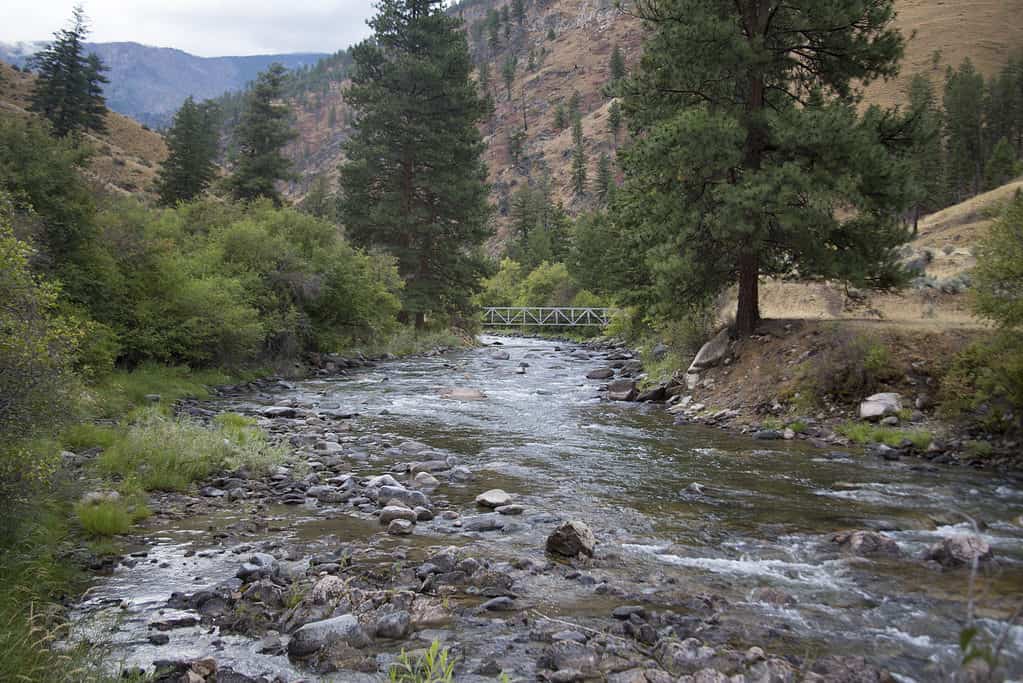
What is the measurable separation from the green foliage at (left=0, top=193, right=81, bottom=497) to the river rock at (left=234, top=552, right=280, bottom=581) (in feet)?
6.05

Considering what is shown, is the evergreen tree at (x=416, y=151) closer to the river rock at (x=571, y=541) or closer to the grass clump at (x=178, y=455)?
the grass clump at (x=178, y=455)

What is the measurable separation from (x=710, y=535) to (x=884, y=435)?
21.5 ft

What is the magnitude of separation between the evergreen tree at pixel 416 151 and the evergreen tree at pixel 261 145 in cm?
1340

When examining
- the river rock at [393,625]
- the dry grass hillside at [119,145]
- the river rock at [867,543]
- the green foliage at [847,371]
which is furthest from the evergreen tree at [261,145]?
the river rock at [867,543]

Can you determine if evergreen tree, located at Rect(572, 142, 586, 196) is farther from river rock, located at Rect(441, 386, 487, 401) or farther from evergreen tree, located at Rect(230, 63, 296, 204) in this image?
river rock, located at Rect(441, 386, 487, 401)

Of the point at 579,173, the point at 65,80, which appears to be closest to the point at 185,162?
the point at 65,80

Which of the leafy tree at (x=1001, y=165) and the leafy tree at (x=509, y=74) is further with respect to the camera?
the leafy tree at (x=509, y=74)

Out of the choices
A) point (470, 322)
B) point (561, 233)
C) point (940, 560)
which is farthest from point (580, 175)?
point (940, 560)

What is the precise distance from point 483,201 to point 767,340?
2418 centimetres

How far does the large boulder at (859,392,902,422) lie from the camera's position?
43.4 ft

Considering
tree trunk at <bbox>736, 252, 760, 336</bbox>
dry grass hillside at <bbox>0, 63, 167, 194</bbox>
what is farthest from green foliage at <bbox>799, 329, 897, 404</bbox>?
dry grass hillside at <bbox>0, 63, 167, 194</bbox>

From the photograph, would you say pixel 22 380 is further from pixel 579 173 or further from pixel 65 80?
pixel 579 173

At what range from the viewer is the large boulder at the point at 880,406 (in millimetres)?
13219

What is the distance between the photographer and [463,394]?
63.5 feet
